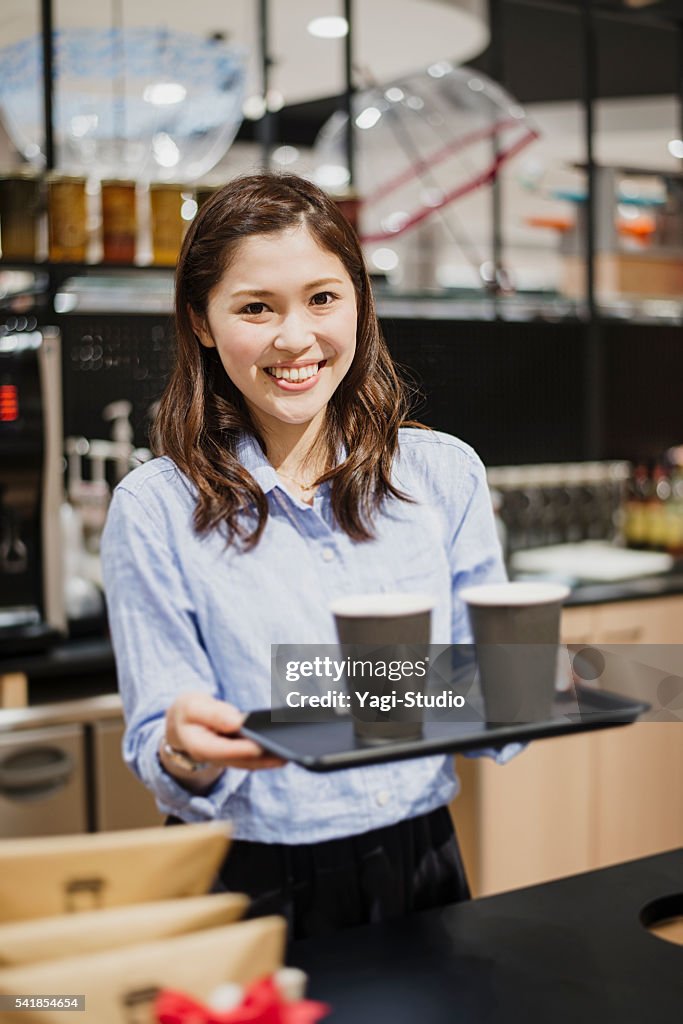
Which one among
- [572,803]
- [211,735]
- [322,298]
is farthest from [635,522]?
[211,735]

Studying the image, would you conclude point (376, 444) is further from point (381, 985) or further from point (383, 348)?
point (381, 985)

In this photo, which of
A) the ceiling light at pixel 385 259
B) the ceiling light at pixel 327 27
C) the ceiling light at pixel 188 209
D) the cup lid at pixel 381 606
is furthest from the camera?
the ceiling light at pixel 327 27

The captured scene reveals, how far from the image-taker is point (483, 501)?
1.17 metres

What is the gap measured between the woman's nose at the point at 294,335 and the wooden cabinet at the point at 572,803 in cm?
160

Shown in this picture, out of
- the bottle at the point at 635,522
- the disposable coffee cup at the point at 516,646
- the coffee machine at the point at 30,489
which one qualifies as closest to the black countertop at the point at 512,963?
the disposable coffee cup at the point at 516,646

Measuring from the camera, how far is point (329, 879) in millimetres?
1199

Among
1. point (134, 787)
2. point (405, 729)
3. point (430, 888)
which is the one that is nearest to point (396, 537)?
point (405, 729)

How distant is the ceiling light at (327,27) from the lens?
3742 mm

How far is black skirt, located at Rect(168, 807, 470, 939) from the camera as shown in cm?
119

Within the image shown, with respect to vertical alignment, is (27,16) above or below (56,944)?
above

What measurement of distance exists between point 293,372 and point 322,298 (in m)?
0.07

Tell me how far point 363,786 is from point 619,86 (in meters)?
4.13

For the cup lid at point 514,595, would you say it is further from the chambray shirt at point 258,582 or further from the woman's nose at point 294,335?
the woman's nose at point 294,335

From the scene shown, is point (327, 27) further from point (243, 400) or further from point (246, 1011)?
point (246, 1011)
